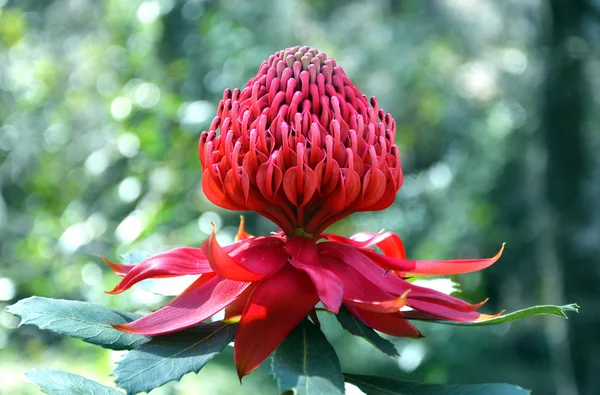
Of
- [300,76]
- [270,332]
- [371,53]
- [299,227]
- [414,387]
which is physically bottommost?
[414,387]

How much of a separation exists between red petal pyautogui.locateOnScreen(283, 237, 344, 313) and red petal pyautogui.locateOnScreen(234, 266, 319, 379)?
0.10 ft

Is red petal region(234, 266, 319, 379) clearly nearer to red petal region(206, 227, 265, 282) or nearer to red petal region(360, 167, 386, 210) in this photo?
red petal region(206, 227, 265, 282)

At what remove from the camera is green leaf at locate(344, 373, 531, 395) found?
99cm

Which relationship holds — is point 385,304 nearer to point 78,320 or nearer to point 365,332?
point 365,332

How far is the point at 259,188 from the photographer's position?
1081 mm

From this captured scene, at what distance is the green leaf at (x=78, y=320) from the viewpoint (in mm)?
979

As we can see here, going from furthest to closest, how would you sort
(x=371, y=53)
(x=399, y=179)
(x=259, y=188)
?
(x=371, y=53) → (x=399, y=179) → (x=259, y=188)

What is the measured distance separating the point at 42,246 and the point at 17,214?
2739mm

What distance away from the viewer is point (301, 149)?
3.42ft

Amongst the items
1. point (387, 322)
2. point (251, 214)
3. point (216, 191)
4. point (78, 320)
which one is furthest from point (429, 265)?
point (251, 214)

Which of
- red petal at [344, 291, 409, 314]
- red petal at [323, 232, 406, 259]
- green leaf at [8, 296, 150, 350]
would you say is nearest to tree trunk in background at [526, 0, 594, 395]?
red petal at [323, 232, 406, 259]

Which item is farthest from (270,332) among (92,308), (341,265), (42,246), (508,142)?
(508,142)

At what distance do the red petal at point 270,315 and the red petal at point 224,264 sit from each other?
1.5 inches

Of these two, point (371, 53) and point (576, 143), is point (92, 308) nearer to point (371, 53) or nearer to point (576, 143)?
point (576, 143)
